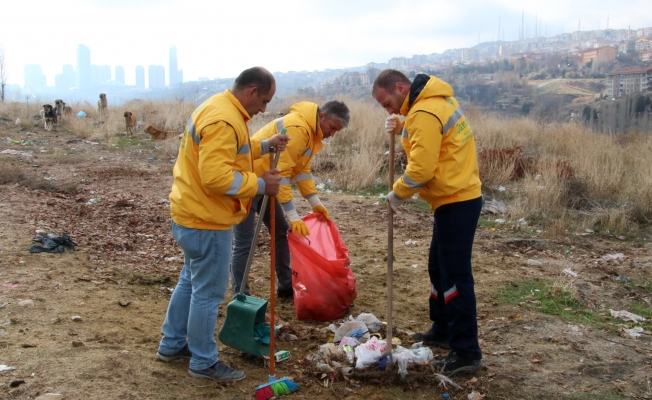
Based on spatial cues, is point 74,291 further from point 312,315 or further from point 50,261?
point 312,315

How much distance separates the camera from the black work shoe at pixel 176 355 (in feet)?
10.2

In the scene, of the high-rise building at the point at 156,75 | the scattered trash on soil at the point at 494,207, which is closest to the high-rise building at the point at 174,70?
the high-rise building at the point at 156,75

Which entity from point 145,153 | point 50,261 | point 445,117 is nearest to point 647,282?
point 445,117

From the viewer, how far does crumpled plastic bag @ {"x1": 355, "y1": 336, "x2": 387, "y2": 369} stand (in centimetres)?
310

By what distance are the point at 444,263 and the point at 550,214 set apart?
15.4 feet

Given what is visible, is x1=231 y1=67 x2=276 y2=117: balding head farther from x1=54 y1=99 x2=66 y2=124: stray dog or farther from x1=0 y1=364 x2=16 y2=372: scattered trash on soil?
x1=54 y1=99 x2=66 y2=124: stray dog

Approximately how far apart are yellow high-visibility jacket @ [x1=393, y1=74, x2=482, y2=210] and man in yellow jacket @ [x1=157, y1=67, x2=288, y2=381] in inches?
30.3

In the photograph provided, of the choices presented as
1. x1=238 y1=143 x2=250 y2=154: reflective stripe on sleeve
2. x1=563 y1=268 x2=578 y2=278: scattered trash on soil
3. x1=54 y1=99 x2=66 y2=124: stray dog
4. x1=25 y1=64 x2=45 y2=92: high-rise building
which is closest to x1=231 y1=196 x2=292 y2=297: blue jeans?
x1=238 y1=143 x2=250 y2=154: reflective stripe on sleeve

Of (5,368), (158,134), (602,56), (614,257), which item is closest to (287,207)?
(5,368)

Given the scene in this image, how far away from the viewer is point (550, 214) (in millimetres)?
7234

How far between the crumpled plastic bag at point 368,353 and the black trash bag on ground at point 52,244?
3.10 meters

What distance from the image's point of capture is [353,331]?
359cm

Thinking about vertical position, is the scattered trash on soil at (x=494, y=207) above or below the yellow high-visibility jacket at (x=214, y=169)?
below

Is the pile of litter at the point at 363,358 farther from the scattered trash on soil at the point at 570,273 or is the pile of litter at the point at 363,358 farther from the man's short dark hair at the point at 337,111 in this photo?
the scattered trash on soil at the point at 570,273
